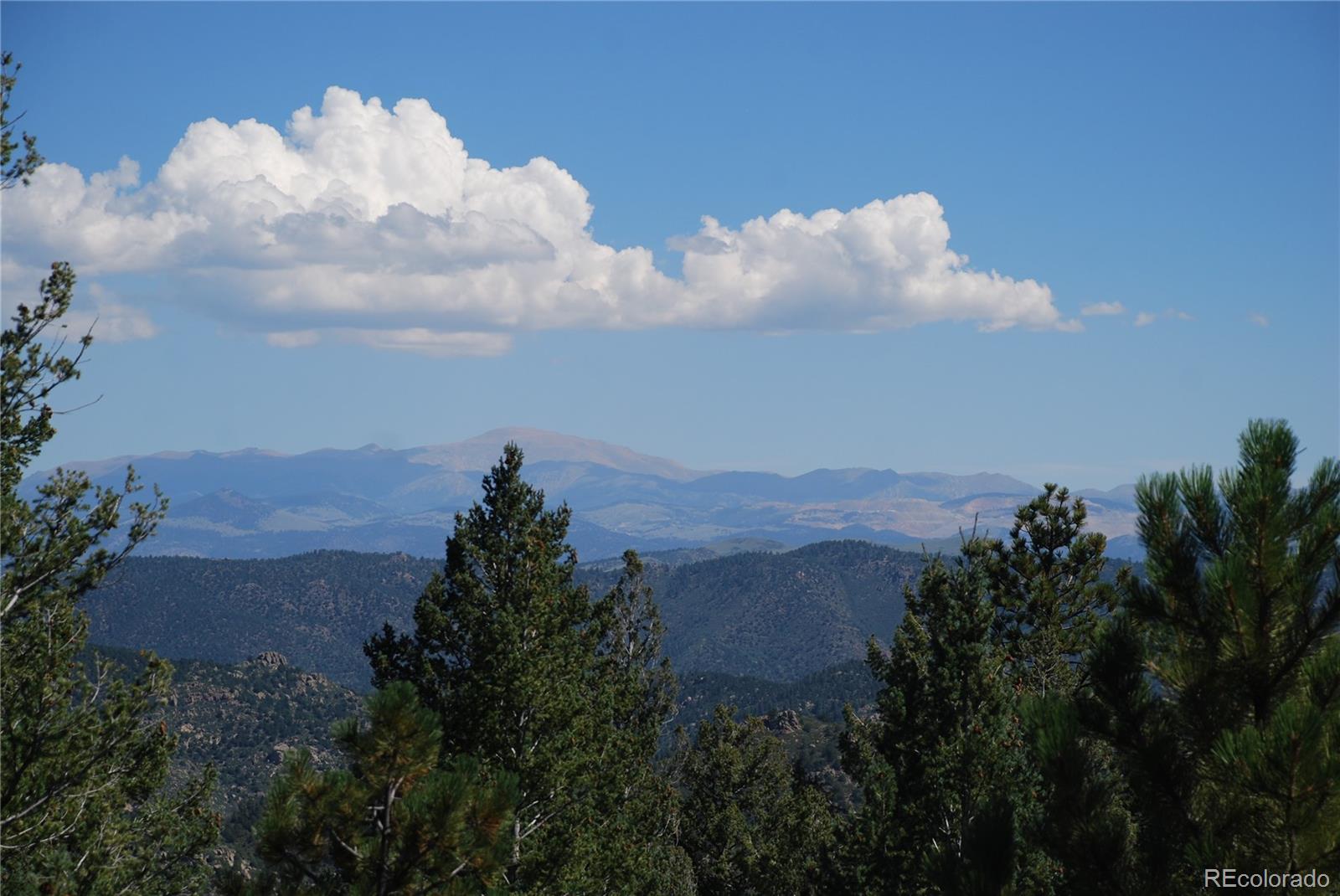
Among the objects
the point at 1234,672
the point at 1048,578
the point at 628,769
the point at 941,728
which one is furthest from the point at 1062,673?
the point at 1234,672

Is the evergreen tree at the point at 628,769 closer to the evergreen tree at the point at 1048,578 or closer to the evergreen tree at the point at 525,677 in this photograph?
the evergreen tree at the point at 525,677

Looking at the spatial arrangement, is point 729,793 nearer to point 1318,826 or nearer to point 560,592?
point 560,592

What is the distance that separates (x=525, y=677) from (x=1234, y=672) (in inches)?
642

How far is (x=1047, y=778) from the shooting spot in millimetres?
10117

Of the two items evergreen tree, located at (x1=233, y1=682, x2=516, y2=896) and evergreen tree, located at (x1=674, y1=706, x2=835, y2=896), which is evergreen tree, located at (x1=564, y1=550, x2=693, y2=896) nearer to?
evergreen tree, located at (x1=674, y1=706, x2=835, y2=896)

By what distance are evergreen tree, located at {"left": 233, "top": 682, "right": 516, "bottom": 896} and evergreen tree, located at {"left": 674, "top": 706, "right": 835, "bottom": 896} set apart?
101 feet

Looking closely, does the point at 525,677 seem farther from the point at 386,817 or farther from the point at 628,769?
the point at 628,769

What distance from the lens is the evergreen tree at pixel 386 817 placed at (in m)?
11.2

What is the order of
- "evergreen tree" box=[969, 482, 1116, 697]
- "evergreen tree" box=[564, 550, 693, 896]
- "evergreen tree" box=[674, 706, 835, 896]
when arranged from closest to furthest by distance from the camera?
"evergreen tree" box=[564, 550, 693, 896] < "evergreen tree" box=[969, 482, 1116, 697] < "evergreen tree" box=[674, 706, 835, 896]

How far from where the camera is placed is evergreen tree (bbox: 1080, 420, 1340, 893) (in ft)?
29.3

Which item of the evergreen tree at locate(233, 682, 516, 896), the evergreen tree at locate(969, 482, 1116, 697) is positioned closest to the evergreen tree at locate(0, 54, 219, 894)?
the evergreen tree at locate(233, 682, 516, 896)

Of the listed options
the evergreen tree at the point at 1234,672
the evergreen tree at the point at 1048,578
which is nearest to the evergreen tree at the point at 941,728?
the evergreen tree at the point at 1048,578

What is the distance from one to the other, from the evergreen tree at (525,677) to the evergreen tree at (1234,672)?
Answer: 48.2 ft

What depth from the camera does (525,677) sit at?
23.8 metres
